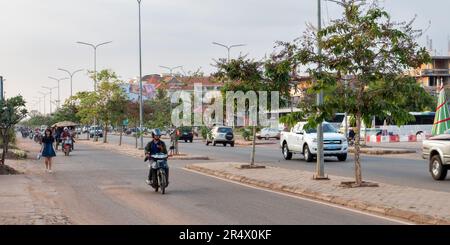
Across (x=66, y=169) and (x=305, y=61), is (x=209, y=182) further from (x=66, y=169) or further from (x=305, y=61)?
(x=66, y=169)

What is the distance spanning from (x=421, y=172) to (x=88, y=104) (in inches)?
1801

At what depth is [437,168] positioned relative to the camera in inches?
822

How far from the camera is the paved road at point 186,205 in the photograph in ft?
40.7

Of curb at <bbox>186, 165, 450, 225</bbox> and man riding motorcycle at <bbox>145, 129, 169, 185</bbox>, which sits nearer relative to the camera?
curb at <bbox>186, 165, 450, 225</bbox>

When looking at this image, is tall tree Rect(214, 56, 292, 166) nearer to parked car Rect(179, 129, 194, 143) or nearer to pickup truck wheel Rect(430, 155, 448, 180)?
pickup truck wheel Rect(430, 155, 448, 180)

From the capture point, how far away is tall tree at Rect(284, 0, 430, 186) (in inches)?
671

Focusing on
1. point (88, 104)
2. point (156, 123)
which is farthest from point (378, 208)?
point (88, 104)

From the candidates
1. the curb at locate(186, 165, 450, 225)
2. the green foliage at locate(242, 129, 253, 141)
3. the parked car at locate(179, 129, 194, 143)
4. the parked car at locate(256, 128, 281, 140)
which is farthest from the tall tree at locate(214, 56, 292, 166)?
the parked car at locate(256, 128, 281, 140)

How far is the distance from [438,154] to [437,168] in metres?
0.47

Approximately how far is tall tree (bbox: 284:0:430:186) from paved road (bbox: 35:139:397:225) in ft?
9.62

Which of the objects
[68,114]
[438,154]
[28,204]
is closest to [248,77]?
A: [438,154]

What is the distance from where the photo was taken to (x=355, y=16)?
17297mm

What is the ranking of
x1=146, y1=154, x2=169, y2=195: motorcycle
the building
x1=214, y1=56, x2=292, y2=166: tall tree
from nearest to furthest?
1. x1=146, y1=154, x2=169, y2=195: motorcycle
2. x1=214, y1=56, x2=292, y2=166: tall tree
3. the building

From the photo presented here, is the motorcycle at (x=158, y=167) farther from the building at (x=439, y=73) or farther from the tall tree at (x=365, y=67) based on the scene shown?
the building at (x=439, y=73)
